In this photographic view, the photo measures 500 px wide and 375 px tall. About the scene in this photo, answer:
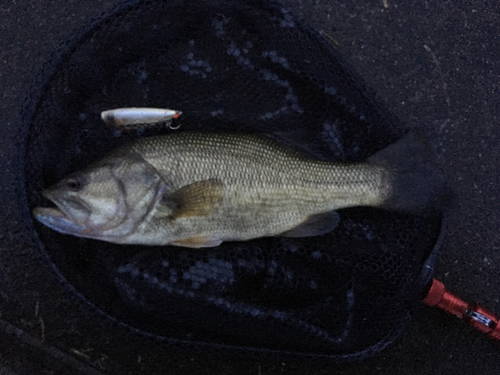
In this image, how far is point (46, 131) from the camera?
2.22 meters

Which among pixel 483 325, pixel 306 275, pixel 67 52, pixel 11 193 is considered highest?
pixel 67 52

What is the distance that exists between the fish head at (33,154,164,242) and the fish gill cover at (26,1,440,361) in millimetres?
192

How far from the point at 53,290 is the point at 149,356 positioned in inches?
27.9

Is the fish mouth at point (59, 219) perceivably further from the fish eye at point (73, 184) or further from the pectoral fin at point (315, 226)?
the pectoral fin at point (315, 226)

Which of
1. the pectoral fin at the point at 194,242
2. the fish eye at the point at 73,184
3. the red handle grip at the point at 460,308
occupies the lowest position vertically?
the red handle grip at the point at 460,308

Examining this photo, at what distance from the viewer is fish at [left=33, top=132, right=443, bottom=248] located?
6.97ft

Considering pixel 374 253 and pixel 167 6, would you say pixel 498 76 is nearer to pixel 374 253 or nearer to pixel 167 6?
pixel 374 253

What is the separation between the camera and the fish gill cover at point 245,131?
225 cm

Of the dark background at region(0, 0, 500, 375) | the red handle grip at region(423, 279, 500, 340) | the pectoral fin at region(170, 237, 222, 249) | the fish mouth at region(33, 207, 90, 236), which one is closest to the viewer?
the fish mouth at region(33, 207, 90, 236)

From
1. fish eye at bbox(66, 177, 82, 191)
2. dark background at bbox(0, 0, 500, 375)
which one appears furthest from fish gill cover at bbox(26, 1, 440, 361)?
dark background at bbox(0, 0, 500, 375)

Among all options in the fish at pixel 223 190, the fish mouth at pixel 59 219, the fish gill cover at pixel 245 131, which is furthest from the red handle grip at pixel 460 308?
the fish mouth at pixel 59 219

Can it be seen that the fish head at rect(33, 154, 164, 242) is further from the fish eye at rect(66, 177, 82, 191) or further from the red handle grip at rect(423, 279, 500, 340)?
the red handle grip at rect(423, 279, 500, 340)

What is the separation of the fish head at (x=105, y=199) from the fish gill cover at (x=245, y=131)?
0.63 ft

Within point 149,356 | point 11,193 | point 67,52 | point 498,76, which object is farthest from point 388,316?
point 11,193
